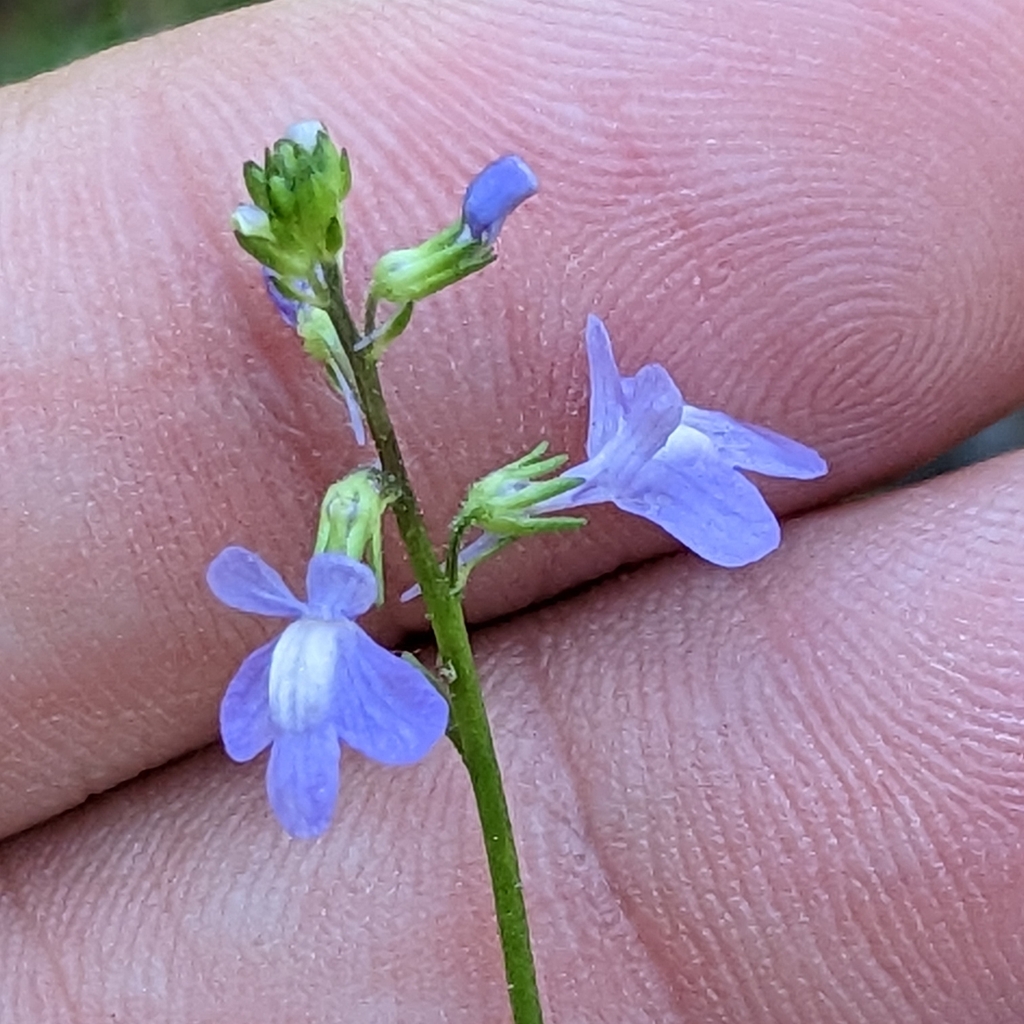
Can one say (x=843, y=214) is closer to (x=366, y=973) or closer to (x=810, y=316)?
(x=810, y=316)

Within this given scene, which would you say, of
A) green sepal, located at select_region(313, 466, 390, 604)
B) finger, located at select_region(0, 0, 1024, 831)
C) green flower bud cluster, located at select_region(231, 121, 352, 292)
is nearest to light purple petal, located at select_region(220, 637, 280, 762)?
green sepal, located at select_region(313, 466, 390, 604)

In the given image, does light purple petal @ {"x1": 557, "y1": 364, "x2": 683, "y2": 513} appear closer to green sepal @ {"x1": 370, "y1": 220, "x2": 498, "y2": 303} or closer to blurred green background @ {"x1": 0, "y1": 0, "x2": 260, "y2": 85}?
green sepal @ {"x1": 370, "y1": 220, "x2": 498, "y2": 303}

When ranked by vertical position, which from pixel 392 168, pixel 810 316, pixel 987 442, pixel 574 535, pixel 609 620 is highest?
pixel 392 168

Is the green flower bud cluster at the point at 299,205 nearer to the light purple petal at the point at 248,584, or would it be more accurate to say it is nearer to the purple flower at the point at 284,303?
the purple flower at the point at 284,303

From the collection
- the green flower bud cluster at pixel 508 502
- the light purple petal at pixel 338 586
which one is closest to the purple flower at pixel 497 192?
the green flower bud cluster at pixel 508 502

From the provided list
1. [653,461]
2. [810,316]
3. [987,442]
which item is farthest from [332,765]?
[987,442]

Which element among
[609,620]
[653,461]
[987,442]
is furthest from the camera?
[987,442]
